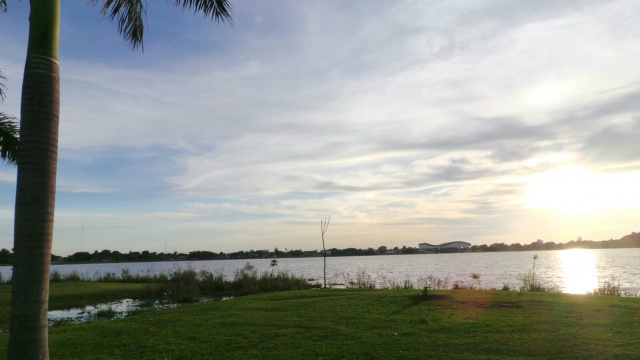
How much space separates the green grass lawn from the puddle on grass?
153 inches

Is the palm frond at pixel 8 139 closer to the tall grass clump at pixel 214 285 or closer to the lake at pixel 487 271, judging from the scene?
the tall grass clump at pixel 214 285

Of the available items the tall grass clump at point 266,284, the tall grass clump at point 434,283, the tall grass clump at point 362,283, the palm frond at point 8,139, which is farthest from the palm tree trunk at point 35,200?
the tall grass clump at point 266,284

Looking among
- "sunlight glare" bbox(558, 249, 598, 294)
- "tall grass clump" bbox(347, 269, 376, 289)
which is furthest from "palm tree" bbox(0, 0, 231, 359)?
"sunlight glare" bbox(558, 249, 598, 294)

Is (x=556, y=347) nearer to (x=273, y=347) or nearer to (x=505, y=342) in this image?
(x=505, y=342)

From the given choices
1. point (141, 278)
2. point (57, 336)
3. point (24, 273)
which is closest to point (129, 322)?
point (57, 336)

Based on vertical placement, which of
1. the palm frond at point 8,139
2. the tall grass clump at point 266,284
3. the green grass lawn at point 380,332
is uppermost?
the palm frond at point 8,139

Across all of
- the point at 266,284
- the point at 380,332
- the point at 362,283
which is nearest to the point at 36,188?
the point at 380,332

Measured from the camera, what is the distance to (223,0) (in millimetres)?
8039

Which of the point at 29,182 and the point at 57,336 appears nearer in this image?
the point at 29,182

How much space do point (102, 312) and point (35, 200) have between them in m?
14.4

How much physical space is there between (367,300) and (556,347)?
342 inches

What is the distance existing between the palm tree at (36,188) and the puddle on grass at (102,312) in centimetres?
1250

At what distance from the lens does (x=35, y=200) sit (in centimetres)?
524

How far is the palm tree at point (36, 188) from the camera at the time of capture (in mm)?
5148
